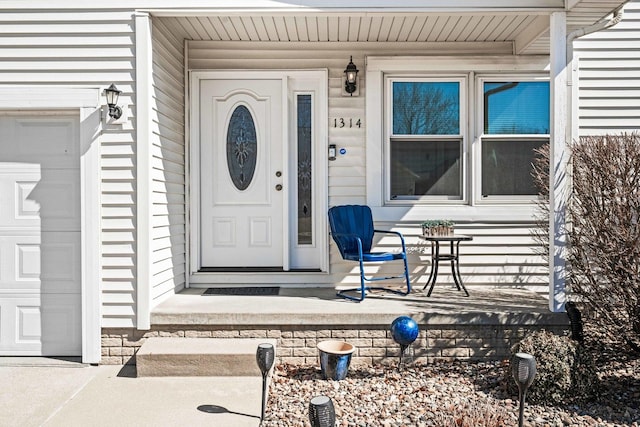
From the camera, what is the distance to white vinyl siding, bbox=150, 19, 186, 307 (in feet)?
14.1

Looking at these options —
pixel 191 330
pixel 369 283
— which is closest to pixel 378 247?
pixel 369 283

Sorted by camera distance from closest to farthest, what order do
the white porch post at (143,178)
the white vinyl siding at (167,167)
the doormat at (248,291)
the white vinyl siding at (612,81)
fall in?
the white porch post at (143,178) → the white vinyl siding at (167,167) → the white vinyl siding at (612,81) → the doormat at (248,291)

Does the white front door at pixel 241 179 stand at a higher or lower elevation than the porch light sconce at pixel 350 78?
lower

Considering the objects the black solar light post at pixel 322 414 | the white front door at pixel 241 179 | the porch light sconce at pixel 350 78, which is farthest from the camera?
the white front door at pixel 241 179

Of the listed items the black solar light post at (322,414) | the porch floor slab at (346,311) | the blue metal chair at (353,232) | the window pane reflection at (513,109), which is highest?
the window pane reflection at (513,109)

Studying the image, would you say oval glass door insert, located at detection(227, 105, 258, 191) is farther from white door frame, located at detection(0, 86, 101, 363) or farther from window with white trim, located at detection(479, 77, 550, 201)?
window with white trim, located at detection(479, 77, 550, 201)

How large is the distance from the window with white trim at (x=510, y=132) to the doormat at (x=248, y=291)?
2.14 meters

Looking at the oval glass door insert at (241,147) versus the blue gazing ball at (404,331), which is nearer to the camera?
the blue gazing ball at (404,331)

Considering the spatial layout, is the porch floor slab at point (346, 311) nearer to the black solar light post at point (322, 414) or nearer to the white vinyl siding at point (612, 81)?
the white vinyl siding at point (612, 81)

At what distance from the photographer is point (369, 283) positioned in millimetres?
5227

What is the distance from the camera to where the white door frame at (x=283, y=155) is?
516 centimetres

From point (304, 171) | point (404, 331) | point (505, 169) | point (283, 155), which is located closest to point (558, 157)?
point (505, 169)

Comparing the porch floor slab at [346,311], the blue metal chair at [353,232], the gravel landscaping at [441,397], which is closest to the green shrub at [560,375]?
the gravel landscaping at [441,397]

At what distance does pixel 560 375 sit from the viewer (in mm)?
3385
